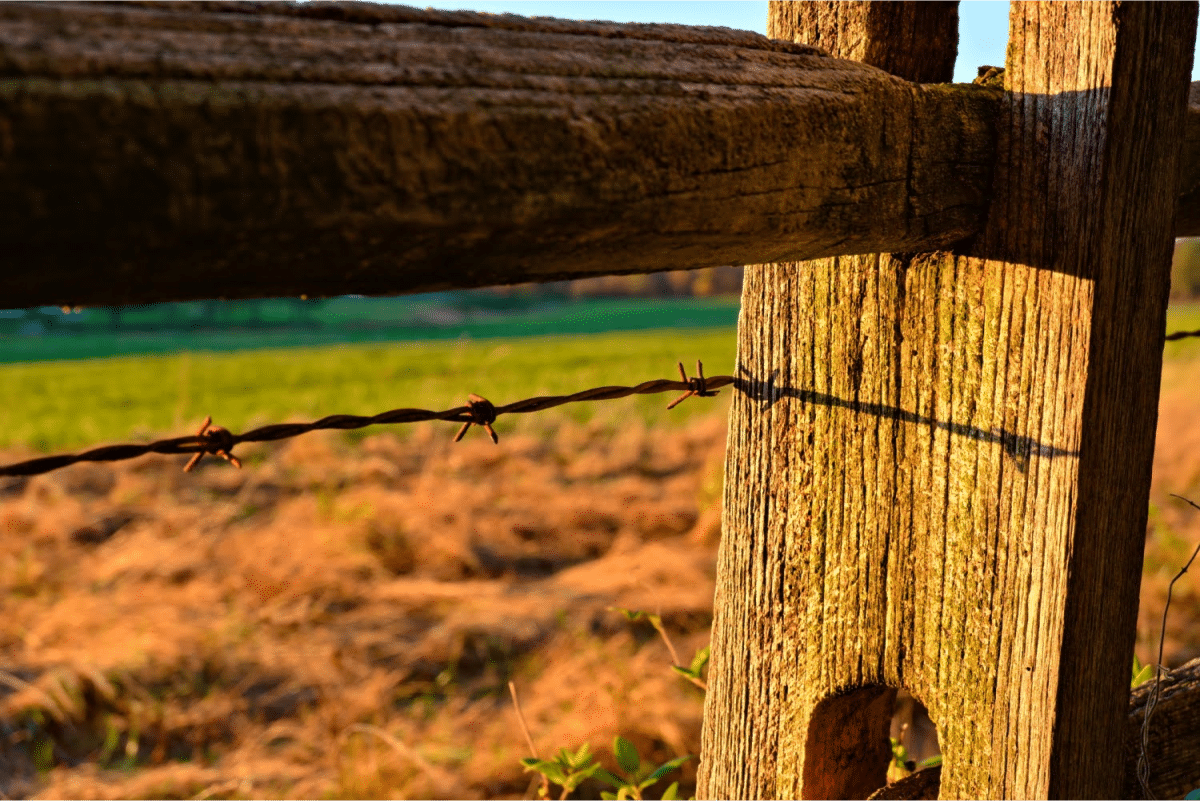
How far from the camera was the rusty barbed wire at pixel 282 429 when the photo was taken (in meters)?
0.97

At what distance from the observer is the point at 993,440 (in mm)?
1028

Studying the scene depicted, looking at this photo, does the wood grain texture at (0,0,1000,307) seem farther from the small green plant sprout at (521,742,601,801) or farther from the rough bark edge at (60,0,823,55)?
the small green plant sprout at (521,742,601,801)

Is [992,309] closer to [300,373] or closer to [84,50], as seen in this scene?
[84,50]

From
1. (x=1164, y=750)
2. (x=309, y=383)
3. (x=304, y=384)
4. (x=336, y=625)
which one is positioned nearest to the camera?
(x=1164, y=750)

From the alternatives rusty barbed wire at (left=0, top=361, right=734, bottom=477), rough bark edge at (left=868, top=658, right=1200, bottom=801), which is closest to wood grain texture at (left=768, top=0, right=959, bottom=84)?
rusty barbed wire at (left=0, top=361, right=734, bottom=477)

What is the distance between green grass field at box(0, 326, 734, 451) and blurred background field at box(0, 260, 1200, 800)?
61.0 inches

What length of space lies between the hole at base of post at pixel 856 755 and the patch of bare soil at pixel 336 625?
3.11 ft

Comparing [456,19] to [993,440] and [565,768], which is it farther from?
[565,768]

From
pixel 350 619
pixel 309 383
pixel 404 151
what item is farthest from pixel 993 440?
pixel 309 383

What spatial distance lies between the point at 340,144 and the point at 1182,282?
1275 inches

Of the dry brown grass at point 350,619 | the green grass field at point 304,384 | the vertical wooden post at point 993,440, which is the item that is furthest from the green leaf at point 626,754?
the green grass field at point 304,384

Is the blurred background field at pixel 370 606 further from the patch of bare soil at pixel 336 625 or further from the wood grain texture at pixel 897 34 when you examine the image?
the wood grain texture at pixel 897 34

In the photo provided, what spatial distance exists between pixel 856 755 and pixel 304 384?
45.7 ft

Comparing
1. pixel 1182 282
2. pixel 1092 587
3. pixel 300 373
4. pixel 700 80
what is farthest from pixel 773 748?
pixel 1182 282
